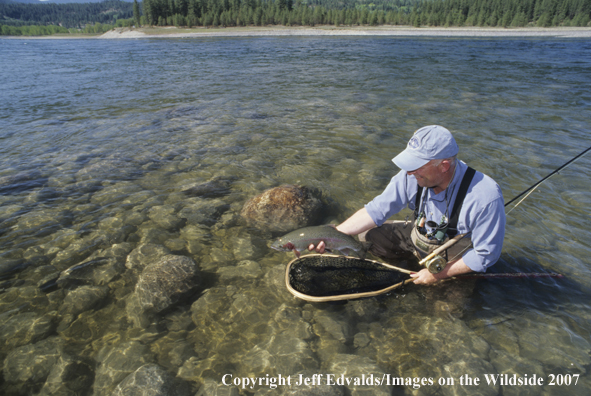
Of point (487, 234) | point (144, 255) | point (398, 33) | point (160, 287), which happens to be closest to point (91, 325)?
point (160, 287)

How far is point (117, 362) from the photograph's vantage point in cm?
315

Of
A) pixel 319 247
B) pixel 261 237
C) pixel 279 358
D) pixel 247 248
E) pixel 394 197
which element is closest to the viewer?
pixel 279 358

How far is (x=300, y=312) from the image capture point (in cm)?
371

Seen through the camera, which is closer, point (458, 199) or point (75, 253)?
point (458, 199)

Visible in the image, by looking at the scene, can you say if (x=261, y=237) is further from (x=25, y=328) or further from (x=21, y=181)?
(x=21, y=181)

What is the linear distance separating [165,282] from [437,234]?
10.2 ft

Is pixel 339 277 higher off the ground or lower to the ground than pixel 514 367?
higher

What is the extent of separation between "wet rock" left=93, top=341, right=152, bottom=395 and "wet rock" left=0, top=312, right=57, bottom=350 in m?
0.77

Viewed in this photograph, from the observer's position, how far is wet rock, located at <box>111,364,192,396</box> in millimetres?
2814

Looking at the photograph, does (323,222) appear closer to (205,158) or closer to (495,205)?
(495,205)

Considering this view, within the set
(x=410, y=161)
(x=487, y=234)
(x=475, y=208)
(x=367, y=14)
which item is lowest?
(x=487, y=234)

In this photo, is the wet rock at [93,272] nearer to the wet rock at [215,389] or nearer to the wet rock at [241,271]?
the wet rock at [241,271]

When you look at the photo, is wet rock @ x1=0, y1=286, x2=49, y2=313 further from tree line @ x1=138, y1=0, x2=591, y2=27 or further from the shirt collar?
tree line @ x1=138, y1=0, x2=591, y2=27

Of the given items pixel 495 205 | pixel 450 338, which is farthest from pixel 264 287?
pixel 495 205
